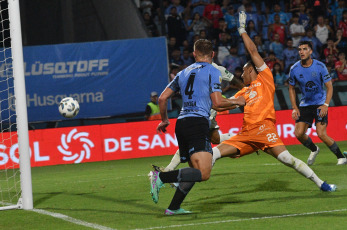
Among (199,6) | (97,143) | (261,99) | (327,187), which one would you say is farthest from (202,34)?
(327,187)

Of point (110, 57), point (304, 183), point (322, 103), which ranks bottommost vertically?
point (304, 183)

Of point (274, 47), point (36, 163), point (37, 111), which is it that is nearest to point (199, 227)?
point (36, 163)

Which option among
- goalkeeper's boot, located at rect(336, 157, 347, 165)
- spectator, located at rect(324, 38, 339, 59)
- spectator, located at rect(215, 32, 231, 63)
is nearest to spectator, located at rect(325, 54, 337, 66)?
spectator, located at rect(324, 38, 339, 59)

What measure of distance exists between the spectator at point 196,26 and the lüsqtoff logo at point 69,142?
6.22m

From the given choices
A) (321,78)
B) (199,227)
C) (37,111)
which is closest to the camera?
(199,227)

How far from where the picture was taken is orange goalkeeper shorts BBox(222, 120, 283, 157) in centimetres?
912

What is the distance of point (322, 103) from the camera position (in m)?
12.3

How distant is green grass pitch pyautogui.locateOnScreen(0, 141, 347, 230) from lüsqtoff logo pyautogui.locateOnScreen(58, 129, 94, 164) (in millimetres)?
2723

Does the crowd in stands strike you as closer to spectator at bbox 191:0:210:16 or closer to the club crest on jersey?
spectator at bbox 191:0:210:16

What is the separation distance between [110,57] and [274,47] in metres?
5.91

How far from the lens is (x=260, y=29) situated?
72.9 feet

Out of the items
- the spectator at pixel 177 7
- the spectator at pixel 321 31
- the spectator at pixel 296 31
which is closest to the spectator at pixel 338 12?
the spectator at pixel 321 31

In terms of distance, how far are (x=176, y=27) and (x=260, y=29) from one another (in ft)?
9.31

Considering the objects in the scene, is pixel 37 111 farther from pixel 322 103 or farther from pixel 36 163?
pixel 322 103
